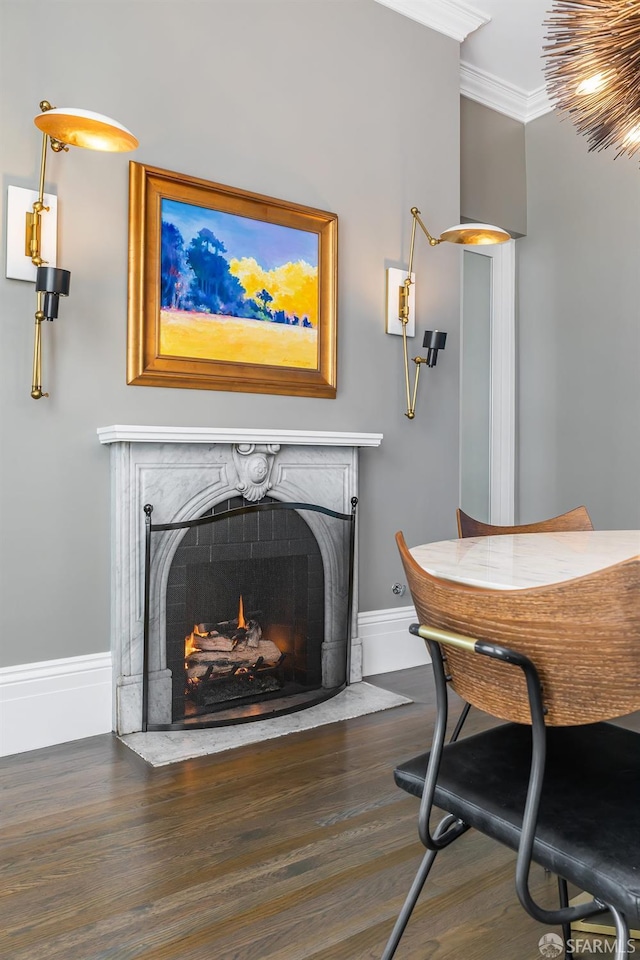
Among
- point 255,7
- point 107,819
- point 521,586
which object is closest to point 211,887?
point 107,819

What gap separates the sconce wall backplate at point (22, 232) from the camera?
8.21 feet

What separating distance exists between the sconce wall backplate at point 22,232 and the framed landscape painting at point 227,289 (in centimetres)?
30

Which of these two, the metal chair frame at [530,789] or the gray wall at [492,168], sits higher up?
the gray wall at [492,168]

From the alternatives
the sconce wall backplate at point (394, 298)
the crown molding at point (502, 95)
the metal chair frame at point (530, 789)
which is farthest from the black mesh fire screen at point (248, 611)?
the crown molding at point (502, 95)

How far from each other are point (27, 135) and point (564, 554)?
232 cm

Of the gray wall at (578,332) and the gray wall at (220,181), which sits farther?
the gray wall at (578,332)

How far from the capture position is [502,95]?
447 cm

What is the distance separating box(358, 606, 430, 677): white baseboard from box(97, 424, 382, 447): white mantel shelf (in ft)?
2.85

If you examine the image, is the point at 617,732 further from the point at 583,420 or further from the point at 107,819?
the point at 583,420

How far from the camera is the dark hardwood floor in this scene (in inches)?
58.5

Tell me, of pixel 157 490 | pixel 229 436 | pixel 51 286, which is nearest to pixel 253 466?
pixel 229 436

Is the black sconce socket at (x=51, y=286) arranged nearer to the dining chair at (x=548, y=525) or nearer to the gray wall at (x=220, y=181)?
the gray wall at (x=220, y=181)

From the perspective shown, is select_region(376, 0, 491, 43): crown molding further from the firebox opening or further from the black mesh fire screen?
the firebox opening

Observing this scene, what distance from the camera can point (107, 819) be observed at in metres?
2.00
